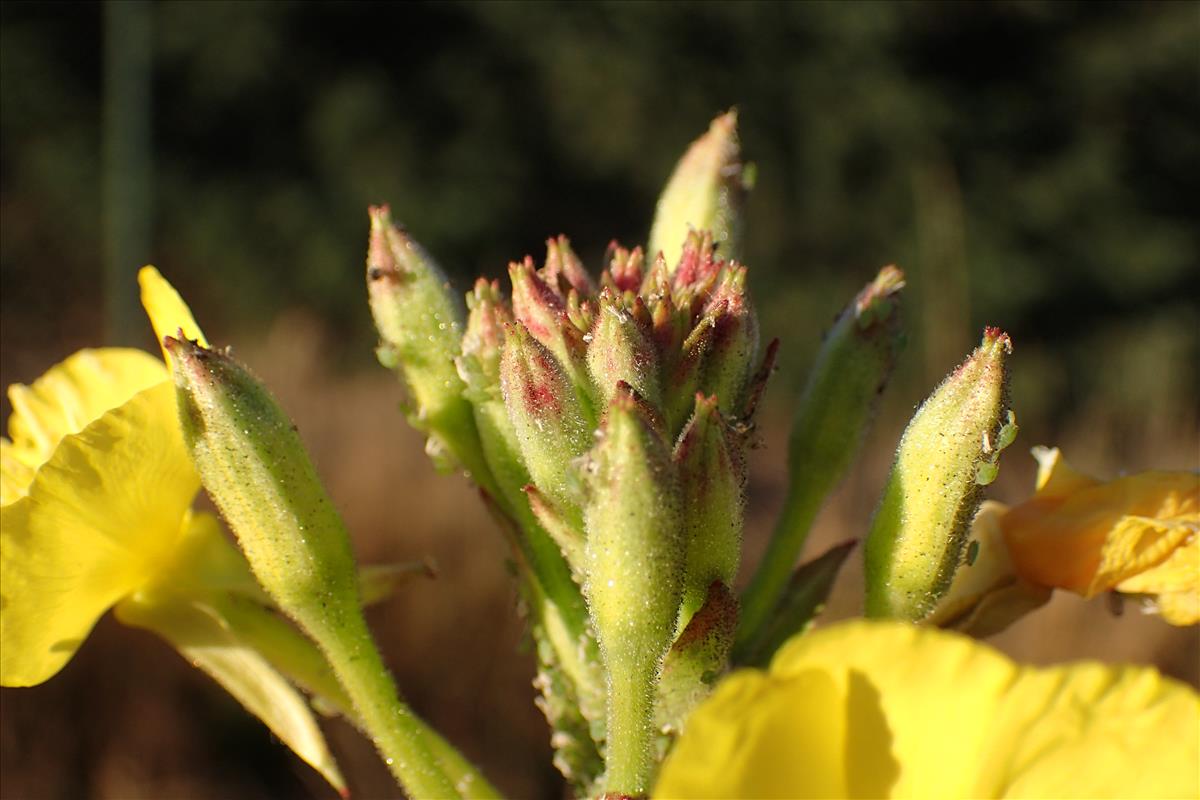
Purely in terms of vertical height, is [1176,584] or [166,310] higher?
[166,310]

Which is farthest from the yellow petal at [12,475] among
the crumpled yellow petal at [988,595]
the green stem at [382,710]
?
the crumpled yellow petal at [988,595]

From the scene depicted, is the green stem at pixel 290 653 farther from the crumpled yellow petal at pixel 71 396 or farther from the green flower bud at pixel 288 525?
the crumpled yellow petal at pixel 71 396

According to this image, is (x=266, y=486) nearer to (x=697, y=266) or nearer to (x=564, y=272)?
(x=564, y=272)

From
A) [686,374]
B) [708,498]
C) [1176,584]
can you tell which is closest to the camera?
[708,498]

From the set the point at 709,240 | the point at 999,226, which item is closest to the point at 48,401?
the point at 709,240

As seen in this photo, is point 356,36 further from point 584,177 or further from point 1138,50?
point 1138,50

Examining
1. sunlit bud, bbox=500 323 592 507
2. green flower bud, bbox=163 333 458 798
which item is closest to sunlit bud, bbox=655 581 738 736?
sunlit bud, bbox=500 323 592 507

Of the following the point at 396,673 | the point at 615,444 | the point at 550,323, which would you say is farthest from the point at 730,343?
the point at 396,673

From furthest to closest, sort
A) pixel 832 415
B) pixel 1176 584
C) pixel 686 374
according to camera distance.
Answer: pixel 832 415 → pixel 1176 584 → pixel 686 374

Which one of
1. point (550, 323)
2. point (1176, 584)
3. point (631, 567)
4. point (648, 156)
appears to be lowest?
point (1176, 584)
